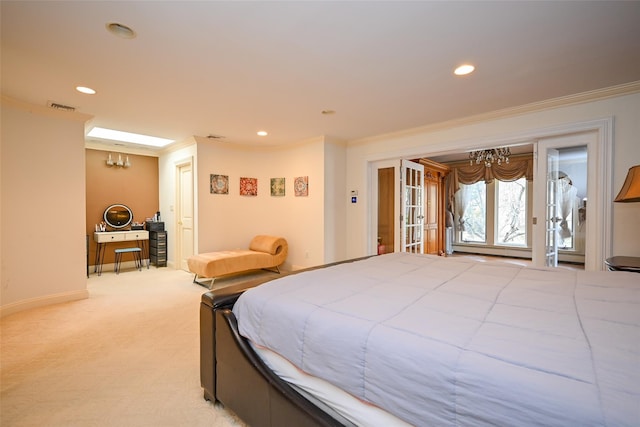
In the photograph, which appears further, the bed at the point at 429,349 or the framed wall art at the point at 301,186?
the framed wall art at the point at 301,186

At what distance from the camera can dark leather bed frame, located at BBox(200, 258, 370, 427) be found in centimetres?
120

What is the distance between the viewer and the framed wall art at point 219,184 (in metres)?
5.03

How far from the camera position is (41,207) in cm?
337

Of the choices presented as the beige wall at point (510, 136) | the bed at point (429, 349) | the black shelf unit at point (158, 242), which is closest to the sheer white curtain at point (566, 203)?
the beige wall at point (510, 136)

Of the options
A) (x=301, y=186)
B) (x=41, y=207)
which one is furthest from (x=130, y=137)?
(x=301, y=186)

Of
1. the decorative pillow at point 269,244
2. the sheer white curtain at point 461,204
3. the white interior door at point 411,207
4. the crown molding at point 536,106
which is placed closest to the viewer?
the crown molding at point 536,106

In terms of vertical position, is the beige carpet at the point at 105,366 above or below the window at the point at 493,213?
below

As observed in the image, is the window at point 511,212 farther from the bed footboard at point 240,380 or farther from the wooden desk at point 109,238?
the wooden desk at point 109,238

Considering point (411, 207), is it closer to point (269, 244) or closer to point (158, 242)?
point (269, 244)

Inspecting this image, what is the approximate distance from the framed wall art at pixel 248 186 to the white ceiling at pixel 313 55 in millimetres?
1989

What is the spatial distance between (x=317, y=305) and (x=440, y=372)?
Answer: 0.59 metres

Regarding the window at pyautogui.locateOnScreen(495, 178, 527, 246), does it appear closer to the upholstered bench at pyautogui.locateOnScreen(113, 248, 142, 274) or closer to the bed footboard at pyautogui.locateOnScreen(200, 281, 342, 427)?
the bed footboard at pyautogui.locateOnScreen(200, 281, 342, 427)

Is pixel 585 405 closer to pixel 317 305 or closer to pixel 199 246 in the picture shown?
pixel 317 305

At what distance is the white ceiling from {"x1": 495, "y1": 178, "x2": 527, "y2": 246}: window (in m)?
4.45
